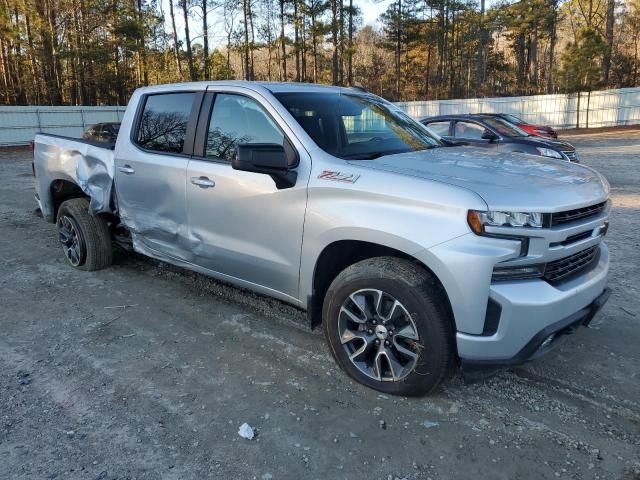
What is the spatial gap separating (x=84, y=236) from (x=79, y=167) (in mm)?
718

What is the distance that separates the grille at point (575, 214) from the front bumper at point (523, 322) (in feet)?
1.13

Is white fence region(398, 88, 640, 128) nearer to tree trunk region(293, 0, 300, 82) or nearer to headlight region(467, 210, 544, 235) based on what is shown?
tree trunk region(293, 0, 300, 82)

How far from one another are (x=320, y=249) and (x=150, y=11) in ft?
138

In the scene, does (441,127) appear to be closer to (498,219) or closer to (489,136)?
(489,136)

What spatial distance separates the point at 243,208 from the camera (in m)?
A: 3.63

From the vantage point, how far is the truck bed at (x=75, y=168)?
4.94m

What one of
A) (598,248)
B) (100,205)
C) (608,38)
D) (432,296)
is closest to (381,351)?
(432,296)

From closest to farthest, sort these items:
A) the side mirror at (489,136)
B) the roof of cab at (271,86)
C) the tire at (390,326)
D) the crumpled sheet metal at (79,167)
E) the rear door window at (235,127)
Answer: the tire at (390,326)
the rear door window at (235,127)
the roof of cab at (271,86)
the crumpled sheet metal at (79,167)
the side mirror at (489,136)

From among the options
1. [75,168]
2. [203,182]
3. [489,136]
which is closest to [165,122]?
[203,182]

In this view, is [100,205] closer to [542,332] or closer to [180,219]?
[180,219]

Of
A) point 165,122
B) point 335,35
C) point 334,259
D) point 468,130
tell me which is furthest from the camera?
point 335,35

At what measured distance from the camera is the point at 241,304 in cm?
461

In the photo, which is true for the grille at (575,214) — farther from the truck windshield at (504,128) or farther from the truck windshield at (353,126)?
the truck windshield at (504,128)

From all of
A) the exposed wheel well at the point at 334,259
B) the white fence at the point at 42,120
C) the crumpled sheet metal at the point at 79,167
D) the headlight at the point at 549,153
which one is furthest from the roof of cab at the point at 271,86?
the white fence at the point at 42,120
